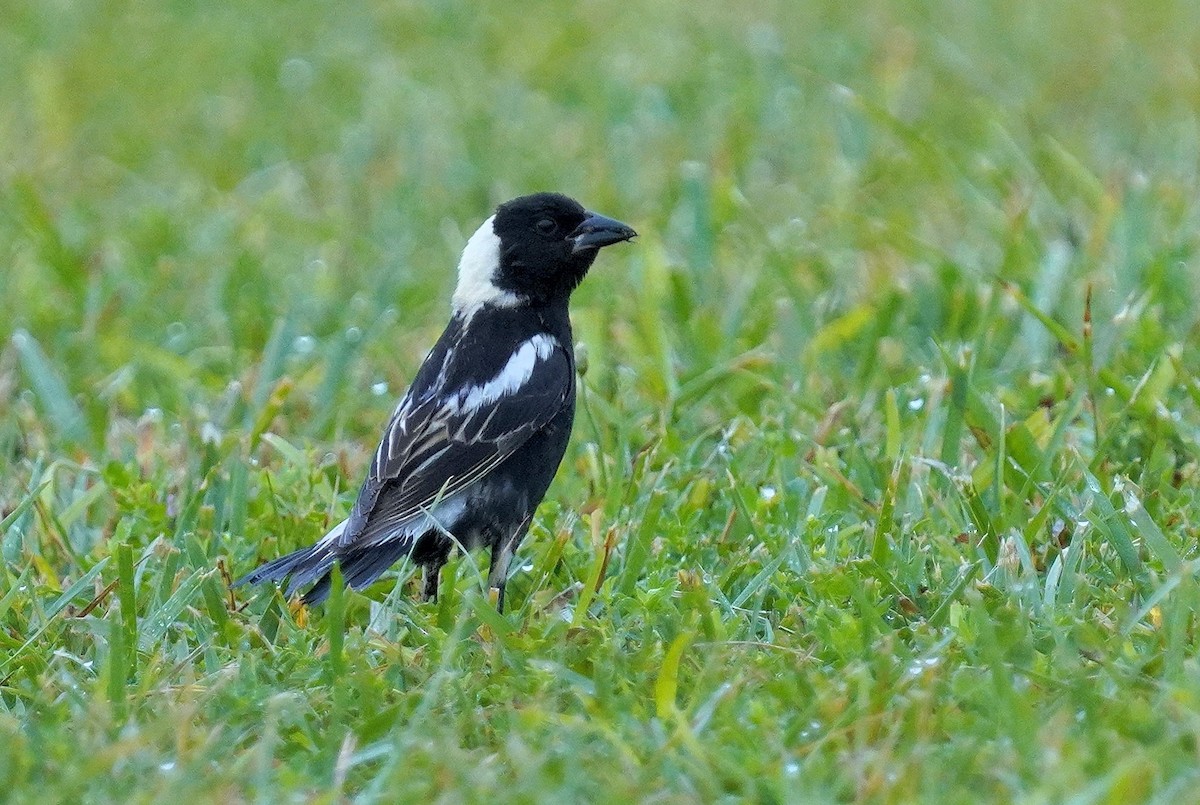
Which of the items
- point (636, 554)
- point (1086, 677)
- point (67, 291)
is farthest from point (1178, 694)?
point (67, 291)

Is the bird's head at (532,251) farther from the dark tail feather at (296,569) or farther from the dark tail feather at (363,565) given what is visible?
A: the dark tail feather at (296,569)

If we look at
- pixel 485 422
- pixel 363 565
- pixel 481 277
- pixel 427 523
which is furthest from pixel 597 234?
pixel 363 565

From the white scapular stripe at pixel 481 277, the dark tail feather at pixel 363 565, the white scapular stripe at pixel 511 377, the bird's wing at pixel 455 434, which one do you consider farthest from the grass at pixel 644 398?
the white scapular stripe at pixel 481 277

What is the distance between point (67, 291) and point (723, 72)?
332 cm

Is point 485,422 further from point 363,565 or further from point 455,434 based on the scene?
point 363,565

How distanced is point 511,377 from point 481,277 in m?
0.40

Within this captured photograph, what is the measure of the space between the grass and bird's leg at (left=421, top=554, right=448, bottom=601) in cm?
7

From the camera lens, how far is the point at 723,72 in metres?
8.20

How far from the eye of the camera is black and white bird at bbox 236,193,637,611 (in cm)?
390

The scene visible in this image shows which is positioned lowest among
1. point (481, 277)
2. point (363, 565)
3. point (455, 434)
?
point (363, 565)

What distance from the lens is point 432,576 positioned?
4.13m

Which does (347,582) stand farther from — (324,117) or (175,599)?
(324,117)

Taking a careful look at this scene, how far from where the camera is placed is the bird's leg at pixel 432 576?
4.11 m

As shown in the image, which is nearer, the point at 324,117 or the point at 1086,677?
the point at 1086,677
